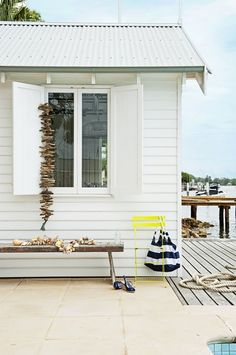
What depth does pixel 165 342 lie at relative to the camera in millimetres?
3973

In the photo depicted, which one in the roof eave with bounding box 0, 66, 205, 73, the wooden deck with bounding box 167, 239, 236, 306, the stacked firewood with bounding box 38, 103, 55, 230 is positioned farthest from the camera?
the stacked firewood with bounding box 38, 103, 55, 230

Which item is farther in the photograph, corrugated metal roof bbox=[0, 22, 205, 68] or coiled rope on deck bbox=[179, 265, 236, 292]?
corrugated metal roof bbox=[0, 22, 205, 68]

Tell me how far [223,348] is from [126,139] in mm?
3138

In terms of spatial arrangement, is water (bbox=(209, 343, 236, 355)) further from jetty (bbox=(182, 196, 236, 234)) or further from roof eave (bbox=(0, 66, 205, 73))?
jetty (bbox=(182, 196, 236, 234))

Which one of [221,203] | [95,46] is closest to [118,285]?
[95,46]

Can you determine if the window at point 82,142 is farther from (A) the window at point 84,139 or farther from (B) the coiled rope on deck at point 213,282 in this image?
(B) the coiled rope on deck at point 213,282

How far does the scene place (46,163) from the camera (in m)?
6.47

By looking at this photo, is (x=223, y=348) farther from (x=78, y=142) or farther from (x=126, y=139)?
(x=78, y=142)

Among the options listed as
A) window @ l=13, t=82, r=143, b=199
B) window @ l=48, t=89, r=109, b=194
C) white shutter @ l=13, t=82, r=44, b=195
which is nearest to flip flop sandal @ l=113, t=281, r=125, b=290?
window @ l=13, t=82, r=143, b=199

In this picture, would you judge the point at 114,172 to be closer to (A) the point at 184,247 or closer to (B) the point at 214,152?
(A) the point at 184,247

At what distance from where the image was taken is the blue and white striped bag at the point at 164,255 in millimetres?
6199

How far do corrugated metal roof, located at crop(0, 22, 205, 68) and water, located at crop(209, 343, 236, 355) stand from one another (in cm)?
347

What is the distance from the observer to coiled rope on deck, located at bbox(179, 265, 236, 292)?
577 centimetres

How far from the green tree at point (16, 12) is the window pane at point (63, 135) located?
13.1 metres
